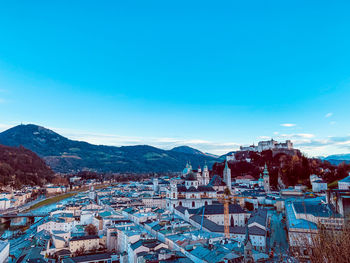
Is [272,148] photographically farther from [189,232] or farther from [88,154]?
[88,154]

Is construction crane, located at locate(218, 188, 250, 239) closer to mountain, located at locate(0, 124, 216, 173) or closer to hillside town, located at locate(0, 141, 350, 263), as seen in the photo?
hillside town, located at locate(0, 141, 350, 263)

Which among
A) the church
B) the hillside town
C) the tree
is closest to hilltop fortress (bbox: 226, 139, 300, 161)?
the hillside town

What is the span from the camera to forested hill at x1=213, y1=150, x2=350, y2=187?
4264cm

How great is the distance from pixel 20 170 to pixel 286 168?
66619 millimetres

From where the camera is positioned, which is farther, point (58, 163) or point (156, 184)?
point (58, 163)

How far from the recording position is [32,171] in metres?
78.3

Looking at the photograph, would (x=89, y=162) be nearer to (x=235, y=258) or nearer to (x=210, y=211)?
(x=210, y=211)

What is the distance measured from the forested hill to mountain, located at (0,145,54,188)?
154 ft

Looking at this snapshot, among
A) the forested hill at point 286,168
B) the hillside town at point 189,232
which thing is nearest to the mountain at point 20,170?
the hillside town at point 189,232

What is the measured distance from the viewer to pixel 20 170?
246 ft

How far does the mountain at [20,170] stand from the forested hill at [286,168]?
4704 centimetres

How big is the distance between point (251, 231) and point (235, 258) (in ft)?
23.0

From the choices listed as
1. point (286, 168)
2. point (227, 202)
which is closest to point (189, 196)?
point (227, 202)

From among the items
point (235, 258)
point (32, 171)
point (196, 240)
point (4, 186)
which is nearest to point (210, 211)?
point (196, 240)
